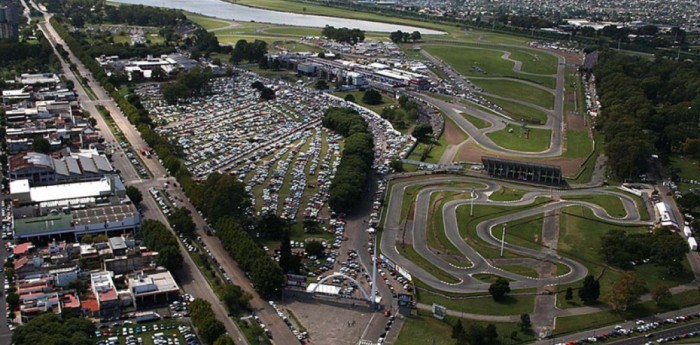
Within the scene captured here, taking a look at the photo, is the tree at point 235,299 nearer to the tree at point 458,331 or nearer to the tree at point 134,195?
the tree at point 458,331

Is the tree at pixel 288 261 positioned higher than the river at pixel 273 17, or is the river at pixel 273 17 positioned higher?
the river at pixel 273 17

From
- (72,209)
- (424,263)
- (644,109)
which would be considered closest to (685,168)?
(644,109)

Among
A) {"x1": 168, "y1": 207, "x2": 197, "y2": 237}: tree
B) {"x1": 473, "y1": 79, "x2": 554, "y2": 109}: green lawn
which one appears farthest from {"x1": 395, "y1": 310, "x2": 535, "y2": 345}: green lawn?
{"x1": 473, "y1": 79, "x2": 554, "y2": 109}: green lawn

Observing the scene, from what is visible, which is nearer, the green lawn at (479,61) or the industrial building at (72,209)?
the industrial building at (72,209)

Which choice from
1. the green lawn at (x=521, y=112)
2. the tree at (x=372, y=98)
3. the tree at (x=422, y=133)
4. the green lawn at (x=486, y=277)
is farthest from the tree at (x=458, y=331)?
the tree at (x=372, y=98)

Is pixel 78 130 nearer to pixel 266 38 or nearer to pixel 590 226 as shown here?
pixel 590 226

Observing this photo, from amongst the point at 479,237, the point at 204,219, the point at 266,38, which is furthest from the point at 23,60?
the point at 479,237

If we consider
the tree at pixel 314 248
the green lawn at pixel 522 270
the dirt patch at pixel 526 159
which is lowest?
the green lawn at pixel 522 270
